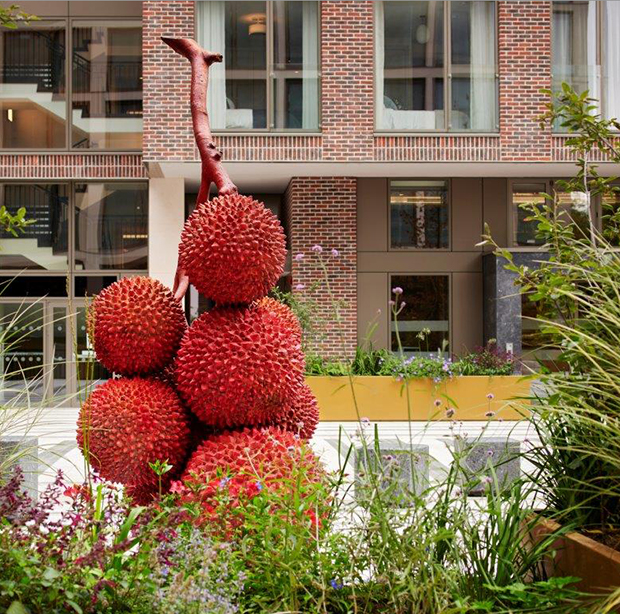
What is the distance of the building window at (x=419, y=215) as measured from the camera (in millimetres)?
18250

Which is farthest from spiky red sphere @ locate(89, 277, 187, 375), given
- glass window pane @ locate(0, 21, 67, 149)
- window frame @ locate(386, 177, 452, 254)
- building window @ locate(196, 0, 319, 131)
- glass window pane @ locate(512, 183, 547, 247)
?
glass window pane @ locate(512, 183, 547, 247)

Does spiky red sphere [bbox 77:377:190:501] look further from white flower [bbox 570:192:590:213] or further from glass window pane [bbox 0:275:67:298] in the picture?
white flower [bbox 570:192:590:213]

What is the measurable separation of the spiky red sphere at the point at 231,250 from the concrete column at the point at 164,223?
13.9 meters

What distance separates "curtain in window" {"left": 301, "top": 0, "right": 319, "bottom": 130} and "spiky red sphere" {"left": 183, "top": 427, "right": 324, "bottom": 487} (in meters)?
13.8

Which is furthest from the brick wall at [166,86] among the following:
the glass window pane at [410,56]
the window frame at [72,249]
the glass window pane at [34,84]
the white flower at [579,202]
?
the white flower at [579,202]

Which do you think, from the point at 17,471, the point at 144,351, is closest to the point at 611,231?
the point at 144,351

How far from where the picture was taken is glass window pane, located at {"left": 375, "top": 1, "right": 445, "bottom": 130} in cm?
1705

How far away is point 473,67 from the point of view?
17234 millimetres

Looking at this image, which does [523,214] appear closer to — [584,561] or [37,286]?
[37,286]

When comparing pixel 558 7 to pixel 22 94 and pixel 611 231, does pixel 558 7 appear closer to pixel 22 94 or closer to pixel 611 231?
pixel 22 94

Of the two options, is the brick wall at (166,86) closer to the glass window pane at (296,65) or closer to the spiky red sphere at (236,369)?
the glass window pane at (296,65)

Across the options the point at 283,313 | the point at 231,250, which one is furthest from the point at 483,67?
the point at 231,250

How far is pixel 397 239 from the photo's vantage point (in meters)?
18.2

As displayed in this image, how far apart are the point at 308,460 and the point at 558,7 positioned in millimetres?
16621
